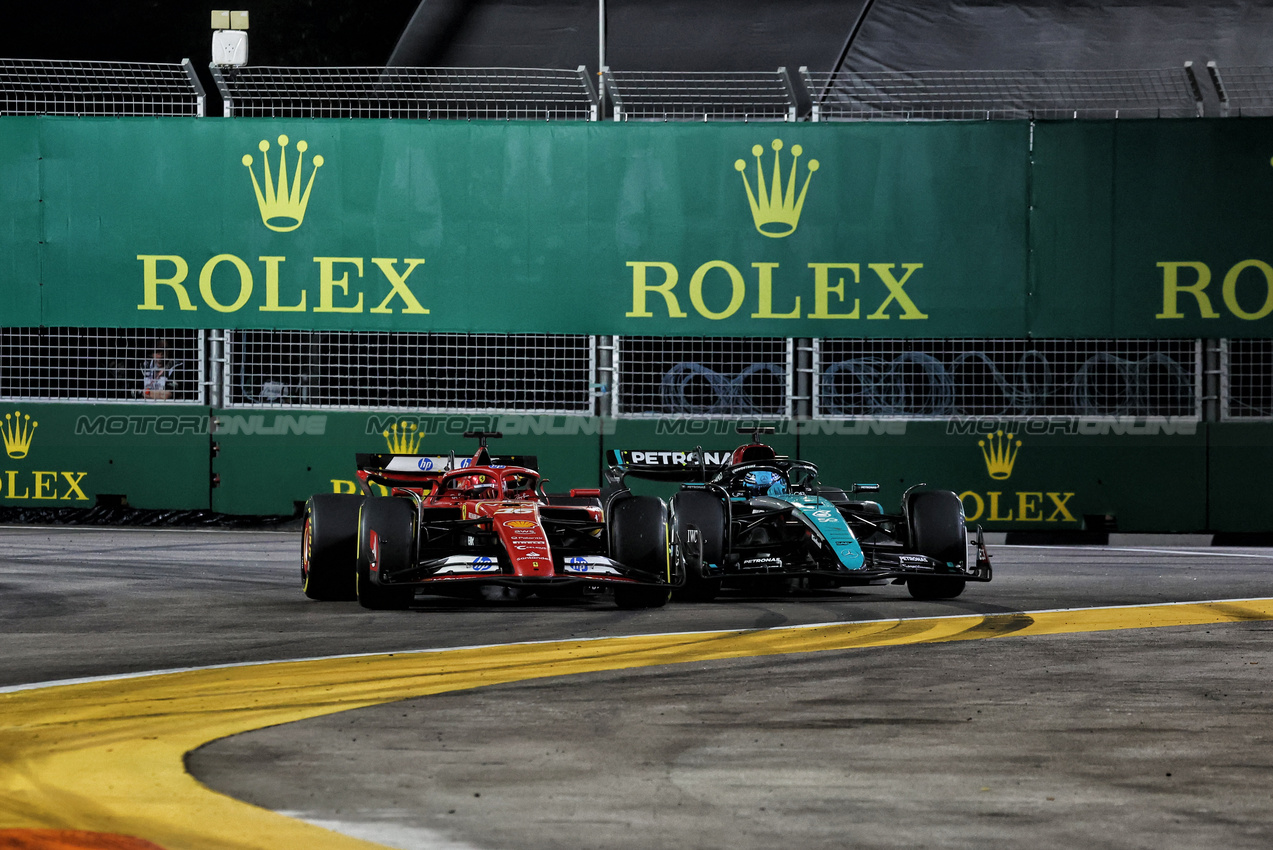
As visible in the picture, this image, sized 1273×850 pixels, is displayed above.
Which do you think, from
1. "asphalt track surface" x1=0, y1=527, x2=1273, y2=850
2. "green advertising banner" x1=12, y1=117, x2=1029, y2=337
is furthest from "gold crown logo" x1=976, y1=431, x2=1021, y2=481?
"asphalt track surface" x1=0, y1=527, x2=1273, y2=850

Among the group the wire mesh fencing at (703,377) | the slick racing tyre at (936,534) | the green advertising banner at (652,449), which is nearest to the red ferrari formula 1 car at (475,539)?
the slick racing tyre at (936,534)

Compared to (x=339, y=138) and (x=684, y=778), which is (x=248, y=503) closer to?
(x=339, y=138)

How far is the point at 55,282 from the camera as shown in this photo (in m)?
18.1

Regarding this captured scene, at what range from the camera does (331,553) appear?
11.6 m

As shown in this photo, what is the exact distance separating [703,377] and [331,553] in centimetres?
701

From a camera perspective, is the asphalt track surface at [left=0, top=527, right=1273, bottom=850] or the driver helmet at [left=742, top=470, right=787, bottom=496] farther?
the driver helmet at [left=742, top=470, right=787, bottom=496]

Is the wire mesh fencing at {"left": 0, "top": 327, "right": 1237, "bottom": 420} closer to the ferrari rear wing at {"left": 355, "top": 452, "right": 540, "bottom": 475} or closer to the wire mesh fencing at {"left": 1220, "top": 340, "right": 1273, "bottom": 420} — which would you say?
the wire mesh fencing at {"left": 1220, "top": 340, "right": 1273, "bottom": 420}

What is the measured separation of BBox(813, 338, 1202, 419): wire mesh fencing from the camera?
17391mm

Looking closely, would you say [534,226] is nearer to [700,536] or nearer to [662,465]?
[662,465]

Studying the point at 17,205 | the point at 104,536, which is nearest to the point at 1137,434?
the point at 104,536

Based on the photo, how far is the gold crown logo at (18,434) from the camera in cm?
1820

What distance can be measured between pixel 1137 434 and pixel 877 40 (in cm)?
1165

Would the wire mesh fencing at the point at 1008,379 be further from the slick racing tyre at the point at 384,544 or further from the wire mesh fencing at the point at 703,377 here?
the slick racing tyre at the point at 384,544

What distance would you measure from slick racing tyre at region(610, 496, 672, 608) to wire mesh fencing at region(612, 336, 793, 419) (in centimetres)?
637
